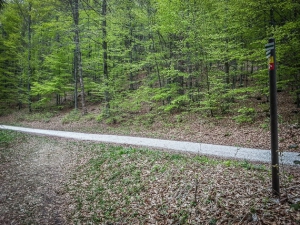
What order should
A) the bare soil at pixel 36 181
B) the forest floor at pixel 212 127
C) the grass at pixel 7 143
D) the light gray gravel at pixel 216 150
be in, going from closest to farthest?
the bare soil at pixel 36 181 < the light gray gravel at pixel 216 150 < the forest floor at pixel 212 127 < the grass at pixel 7 143

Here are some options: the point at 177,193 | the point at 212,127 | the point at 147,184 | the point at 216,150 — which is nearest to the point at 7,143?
the point at 147,184

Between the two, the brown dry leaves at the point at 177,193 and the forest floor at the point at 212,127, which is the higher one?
the forest floor at the point at 212,127

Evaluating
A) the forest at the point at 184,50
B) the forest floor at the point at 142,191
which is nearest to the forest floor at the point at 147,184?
the forest floor at the point at 142,191

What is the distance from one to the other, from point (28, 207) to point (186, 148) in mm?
6145

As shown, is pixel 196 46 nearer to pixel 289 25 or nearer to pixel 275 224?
pixel 289 25

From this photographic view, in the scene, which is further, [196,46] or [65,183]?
[196,46]

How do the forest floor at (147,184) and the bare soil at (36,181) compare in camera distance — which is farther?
the bare soil at (36,181)

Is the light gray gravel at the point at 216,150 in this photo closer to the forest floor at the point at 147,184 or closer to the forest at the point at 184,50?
the forest floor at the point at 147,184

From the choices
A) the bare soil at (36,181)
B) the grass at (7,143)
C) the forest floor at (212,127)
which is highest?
the forest floor at (212,127)

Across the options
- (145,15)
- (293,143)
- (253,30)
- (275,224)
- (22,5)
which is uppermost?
(22,5)

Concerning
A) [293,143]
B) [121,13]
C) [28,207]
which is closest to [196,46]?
[121,13]

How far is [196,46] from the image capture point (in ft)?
43.3

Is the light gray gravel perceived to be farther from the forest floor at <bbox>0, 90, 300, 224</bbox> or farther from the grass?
the grass

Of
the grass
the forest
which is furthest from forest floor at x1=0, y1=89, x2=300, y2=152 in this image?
the grass
